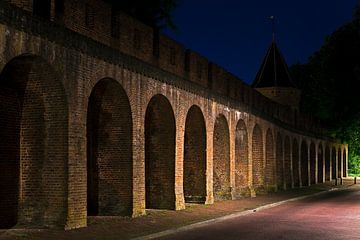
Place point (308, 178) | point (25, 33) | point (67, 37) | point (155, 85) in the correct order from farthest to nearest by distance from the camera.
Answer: point (308, 178)
point (155, 85)
point (67, 37)
point (25, 33)

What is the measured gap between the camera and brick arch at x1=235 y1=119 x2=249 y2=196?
28.4 m

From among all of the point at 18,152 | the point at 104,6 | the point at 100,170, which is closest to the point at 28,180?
the point at 18,152

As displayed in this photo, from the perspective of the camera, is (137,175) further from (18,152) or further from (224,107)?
(224,107)

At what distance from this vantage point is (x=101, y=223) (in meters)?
15.1

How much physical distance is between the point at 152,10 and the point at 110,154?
1886cm

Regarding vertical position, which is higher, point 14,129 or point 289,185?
point 14,129

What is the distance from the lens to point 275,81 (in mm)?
53781

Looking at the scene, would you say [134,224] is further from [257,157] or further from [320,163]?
[320,163]

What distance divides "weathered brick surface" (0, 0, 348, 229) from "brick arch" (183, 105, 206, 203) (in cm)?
4

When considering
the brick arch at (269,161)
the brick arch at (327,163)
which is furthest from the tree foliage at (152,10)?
the brick arch at (327,163)

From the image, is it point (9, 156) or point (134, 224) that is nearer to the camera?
point (9, 156)

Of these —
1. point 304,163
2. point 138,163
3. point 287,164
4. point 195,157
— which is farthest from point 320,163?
point 138,163

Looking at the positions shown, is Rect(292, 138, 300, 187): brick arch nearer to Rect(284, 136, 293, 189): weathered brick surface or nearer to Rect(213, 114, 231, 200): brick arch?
Rect(284, 136, 293, 189): weathered brick surface

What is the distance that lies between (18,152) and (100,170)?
353cm
